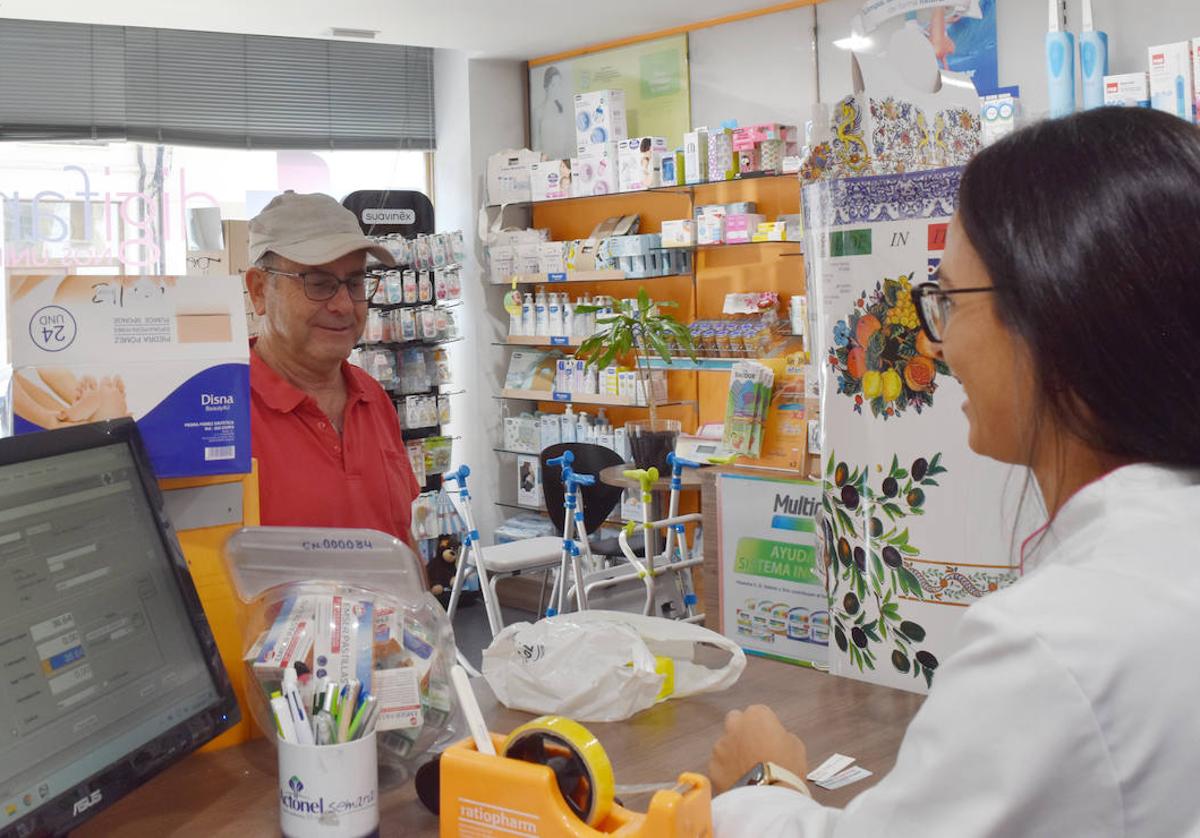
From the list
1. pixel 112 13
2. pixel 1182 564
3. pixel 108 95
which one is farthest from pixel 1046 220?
pixel 108 95

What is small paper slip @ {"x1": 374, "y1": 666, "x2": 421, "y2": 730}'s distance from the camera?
1410 millimetres

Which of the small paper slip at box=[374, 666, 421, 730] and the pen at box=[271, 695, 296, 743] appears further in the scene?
the small paper slip at box=[374, 666, 421, 730]

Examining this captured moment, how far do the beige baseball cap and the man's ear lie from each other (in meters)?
0.04

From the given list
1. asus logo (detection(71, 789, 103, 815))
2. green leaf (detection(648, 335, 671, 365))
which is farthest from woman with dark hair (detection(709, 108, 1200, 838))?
green leaf (detection(648, 335, 671, 365))

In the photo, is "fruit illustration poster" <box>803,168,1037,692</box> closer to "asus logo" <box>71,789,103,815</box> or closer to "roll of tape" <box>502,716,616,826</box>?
"roll of tape" <box>502,716,616,826</box>

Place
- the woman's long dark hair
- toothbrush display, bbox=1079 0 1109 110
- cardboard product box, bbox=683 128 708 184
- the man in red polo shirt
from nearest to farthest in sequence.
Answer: the woman's long dark hair
the man in red polo shirt
toothbrush display, bbox=1079 0 1109 110
cardboard product box, bbox=683 128 708 184

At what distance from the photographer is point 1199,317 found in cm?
94

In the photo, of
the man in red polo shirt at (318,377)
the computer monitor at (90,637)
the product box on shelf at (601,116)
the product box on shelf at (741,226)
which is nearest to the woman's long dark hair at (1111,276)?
the computer monitor at (90,637)

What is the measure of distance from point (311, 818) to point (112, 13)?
6.10m

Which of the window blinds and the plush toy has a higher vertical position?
the window blinds

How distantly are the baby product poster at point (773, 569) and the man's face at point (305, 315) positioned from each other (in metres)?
1.09

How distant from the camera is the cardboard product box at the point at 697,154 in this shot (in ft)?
21.9

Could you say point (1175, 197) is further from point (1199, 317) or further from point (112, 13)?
point (112, 13)

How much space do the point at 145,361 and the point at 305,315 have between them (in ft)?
4.29
